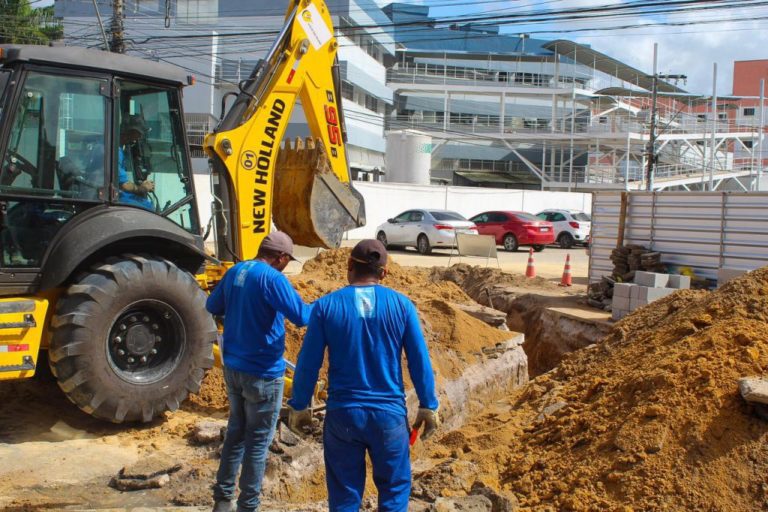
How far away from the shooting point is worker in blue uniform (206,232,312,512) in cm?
455

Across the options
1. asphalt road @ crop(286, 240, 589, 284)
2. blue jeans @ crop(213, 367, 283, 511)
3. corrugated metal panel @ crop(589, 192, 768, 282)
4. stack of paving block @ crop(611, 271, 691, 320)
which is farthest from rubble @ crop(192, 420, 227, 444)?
asphalt road @ crop(286, 240, 589, 284)

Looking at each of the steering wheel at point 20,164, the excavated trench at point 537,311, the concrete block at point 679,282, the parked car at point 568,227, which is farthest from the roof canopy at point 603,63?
the steering wheel at point 20,164

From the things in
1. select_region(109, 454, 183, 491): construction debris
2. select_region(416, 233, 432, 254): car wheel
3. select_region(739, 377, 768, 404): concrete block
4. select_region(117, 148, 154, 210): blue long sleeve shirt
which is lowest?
select_region(109, 454, 183, 491): construction debris

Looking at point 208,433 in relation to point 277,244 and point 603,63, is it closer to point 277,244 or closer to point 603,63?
point 277,244

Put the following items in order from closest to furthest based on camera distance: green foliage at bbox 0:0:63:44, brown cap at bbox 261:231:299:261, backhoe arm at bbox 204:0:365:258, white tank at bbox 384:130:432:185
Result: brown cap at bbox 261:231:299:261 < backhoe arm at bbox 204:0:365:258 < green foliage at bbox 0:0:63:44 < white tank at bbox 384:130:432:185

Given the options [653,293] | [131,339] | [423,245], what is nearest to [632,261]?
[653,293]

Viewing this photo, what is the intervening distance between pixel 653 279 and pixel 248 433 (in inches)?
357

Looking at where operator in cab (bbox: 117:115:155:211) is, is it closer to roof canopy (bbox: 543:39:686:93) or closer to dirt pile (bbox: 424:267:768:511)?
dirt pile (bbox: 424:267:768:511)

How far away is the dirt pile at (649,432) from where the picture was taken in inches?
197

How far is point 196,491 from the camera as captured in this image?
205 inches

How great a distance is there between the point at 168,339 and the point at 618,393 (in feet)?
12.2

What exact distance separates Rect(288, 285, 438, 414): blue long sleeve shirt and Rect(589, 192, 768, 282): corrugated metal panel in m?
10.5

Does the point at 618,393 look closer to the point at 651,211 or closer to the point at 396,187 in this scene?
the point at 651,211

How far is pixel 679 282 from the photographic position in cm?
1221
